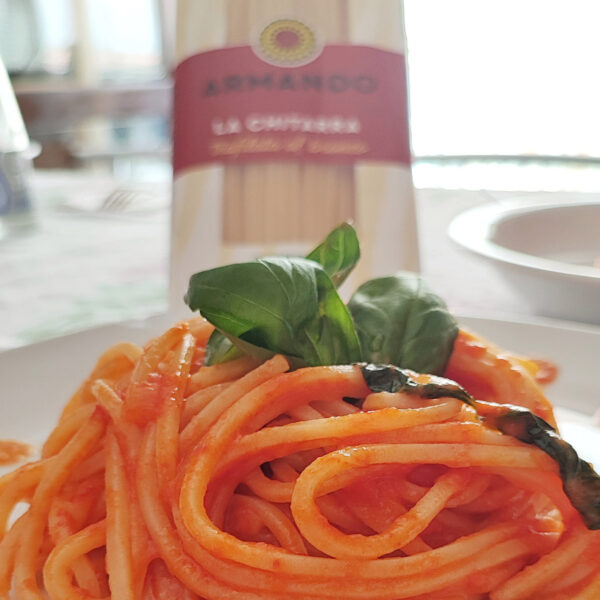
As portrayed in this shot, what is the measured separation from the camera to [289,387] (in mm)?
754

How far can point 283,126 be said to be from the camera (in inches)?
53.1

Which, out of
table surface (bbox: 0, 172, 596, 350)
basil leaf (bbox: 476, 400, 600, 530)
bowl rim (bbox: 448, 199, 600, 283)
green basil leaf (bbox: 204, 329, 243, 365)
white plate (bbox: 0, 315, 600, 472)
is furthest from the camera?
table surface (bbox: 0, 172, 596, 350)

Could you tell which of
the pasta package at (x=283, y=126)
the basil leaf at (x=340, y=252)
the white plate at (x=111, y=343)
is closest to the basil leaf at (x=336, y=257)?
the basil leaf at (x=340, y=252)

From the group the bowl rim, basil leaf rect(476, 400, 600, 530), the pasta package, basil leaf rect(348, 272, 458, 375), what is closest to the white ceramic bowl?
the bowl rim

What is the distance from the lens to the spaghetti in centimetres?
69

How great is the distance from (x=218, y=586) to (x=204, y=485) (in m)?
0.09

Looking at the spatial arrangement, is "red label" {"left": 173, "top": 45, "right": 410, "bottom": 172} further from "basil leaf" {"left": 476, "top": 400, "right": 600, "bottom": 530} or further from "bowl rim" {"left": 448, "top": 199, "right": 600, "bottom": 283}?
"basil leaf" {"left": 476, "top": 400, "right": 600, "bottom": 530}

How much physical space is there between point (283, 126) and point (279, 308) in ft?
2.20

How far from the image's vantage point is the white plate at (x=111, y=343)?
107 cm

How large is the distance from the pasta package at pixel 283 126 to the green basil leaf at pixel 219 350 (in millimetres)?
517

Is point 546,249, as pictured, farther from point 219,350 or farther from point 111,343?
point 219,350

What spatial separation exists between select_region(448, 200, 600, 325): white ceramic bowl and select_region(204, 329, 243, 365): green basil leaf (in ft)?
2.13

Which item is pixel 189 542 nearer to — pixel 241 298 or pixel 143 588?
pixel 143 588

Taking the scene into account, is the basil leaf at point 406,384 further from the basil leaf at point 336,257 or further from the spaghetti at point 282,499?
the basil leaf at point 336,257
